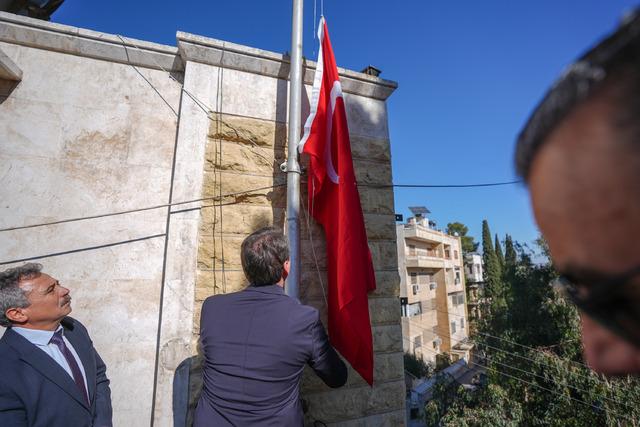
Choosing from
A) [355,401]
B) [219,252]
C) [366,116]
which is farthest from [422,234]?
[219,252]

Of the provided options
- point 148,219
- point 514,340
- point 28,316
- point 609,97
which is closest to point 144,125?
point 148,219

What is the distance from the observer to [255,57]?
3006 millimetres

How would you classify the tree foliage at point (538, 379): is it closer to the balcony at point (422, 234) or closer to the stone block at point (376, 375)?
the stone block at point (376, 375)

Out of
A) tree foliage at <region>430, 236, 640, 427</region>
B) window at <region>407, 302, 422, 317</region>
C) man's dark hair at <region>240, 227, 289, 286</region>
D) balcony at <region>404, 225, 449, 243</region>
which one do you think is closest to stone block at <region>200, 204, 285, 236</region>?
man's dark hair at <region>240, 227, 289, 286</region>

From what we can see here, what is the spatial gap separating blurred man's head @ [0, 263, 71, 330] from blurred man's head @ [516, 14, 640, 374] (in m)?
2.68

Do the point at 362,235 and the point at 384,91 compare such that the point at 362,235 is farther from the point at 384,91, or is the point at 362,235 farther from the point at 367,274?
the point at 384,91

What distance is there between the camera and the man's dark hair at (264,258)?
1.93m

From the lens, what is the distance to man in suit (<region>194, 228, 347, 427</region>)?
5.40 ft

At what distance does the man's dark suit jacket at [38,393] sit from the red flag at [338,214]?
5.51ft

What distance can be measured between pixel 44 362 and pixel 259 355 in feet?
4.34

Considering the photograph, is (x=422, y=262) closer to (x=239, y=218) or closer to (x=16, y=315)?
(x=239, y=218)

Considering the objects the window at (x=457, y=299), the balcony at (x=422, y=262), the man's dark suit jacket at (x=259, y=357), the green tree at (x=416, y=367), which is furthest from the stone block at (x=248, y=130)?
the window at (x=457, y=299)

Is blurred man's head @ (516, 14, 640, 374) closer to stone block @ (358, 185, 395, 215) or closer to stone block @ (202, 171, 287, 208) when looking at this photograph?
stone block @ (202, 171, 287, 208)

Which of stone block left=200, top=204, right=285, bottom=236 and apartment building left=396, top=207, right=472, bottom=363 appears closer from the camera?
stone block left=200, top=204, right=285, bottom=236
